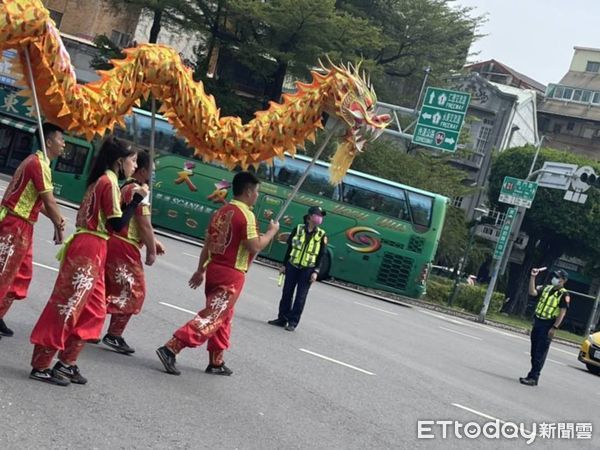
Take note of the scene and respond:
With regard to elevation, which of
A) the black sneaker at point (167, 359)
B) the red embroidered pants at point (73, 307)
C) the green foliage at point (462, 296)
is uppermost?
the red embroidered pants at point (73, 307)

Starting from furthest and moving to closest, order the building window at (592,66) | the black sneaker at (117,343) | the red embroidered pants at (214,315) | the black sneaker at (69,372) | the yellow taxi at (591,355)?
→ the building window at (592,66)
the yellow taxi at (591,355)
the black sneaker at (117,343)
the red embroidered pants at (214,315)
the black sneaker at (69,372)

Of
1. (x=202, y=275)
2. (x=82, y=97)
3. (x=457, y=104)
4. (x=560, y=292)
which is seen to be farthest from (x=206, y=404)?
(x=457, y=104)

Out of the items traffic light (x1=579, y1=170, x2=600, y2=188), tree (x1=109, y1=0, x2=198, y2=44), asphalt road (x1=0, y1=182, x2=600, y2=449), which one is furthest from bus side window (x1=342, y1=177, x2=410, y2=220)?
tree (x1=109, y1=0, x2=198, y2=44)

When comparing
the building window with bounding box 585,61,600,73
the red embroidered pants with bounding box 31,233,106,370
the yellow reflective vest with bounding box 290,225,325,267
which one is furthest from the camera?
the building window with bounding box 585,61,600,73

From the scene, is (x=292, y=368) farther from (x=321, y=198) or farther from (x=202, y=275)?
(x=321, y=198)

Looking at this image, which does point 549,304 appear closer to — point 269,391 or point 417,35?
point 269,391

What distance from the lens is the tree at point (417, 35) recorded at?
3566 centimetres

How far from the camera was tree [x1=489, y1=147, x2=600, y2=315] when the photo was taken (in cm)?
4543

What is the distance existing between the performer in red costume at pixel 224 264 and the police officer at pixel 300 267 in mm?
4580

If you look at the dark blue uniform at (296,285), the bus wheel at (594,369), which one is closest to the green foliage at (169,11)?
the bus wheel at (594,369)

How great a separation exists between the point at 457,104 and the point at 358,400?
16.7 meters

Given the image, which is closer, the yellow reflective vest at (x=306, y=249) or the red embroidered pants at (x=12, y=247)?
the red embroidered pants at (x=12, y=247)

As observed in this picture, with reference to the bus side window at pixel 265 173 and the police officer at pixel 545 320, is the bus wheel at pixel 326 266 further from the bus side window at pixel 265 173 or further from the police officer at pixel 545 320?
the police officer at pixel 545 320

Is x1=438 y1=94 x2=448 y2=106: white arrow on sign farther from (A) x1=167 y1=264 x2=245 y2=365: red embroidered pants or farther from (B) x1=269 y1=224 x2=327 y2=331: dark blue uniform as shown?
(A) x1=167 y1=264 x2=245 y2=365: red embroidered pants
